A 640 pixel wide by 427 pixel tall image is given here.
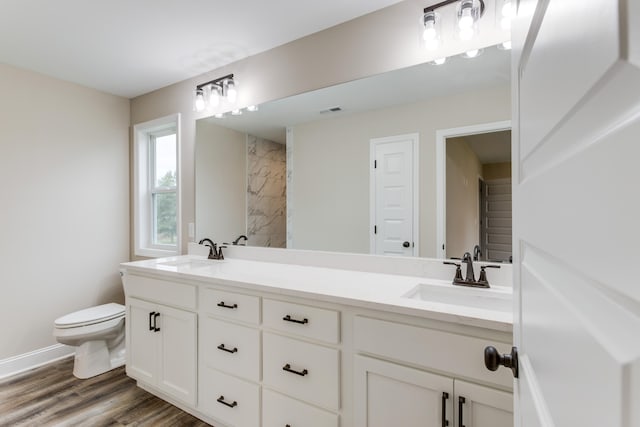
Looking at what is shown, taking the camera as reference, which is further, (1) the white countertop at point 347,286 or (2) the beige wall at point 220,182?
(2) the beige wall at point 220,182

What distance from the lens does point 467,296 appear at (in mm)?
1445

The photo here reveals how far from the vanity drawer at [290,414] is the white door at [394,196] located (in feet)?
2.85

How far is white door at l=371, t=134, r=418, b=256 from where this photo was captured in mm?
1733

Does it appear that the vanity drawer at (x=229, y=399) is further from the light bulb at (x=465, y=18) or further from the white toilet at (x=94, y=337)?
the light bulb at (x=465, y=18)

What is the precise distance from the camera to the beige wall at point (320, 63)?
1.71m

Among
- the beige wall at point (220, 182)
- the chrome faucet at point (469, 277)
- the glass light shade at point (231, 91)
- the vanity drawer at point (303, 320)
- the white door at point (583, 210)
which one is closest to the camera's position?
the white door at point (583, 210)

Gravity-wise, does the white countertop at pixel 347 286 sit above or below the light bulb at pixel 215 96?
below

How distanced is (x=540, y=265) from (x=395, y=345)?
2.67 ft

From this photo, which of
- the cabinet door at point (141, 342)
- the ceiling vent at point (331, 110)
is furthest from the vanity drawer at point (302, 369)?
the ceiling vent at point (331, 110)

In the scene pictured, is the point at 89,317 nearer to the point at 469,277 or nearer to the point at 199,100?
the point at 199,100

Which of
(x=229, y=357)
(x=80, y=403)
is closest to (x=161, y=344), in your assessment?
(x=229, y=357)

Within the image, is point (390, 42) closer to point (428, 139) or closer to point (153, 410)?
point (428, 139)

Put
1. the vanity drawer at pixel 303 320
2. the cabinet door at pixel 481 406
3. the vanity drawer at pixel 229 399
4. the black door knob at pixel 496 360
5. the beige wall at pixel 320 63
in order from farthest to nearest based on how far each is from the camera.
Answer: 1. the beige wall at pixel 320 63
2. the vanity drawer at pixel 229 399
3. the vanity drawer at pixel 303 320
4. the cabinet door at pixel 481 406
5. the black door knob at pixel 496 360

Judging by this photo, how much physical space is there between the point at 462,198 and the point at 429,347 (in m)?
0.81
